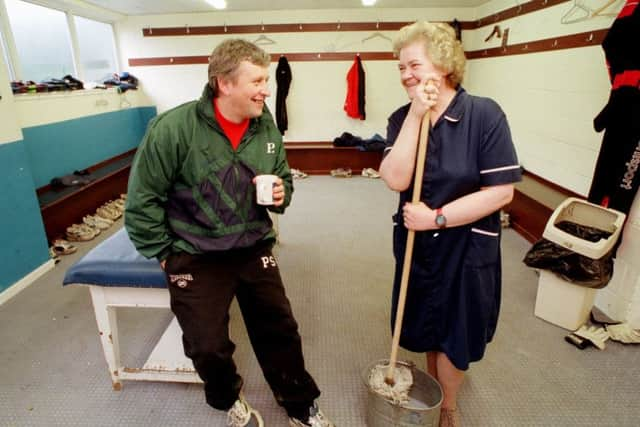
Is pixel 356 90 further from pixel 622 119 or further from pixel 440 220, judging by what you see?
pixel 440 220

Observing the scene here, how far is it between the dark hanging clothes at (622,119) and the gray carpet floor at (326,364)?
84 centimetres

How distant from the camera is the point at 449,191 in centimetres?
130

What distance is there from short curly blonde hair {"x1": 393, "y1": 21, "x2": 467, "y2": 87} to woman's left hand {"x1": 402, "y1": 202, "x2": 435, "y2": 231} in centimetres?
43

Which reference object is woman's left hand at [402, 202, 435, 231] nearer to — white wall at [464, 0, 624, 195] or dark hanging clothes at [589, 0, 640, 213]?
dark hanging clothes at [589, 0, 640, 213]

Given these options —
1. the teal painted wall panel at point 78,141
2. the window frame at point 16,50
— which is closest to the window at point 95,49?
the window frame at point 16,50

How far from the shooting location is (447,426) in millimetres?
1578

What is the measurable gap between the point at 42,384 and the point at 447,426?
1.89 metres

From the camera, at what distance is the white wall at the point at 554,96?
9.30 feet

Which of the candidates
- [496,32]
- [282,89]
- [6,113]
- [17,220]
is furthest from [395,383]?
[282,89]

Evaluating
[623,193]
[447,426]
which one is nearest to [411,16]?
[623,193]

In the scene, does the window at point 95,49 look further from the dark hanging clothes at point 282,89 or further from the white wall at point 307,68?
the dark hanging clothes at point 282,89

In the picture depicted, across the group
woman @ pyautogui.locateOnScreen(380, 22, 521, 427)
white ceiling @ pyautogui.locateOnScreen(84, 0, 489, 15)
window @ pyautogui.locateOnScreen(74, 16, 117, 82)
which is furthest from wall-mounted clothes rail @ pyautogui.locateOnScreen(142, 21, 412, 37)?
woman @ pyautogui.locateOnScreen(380, 22, 521, 427)

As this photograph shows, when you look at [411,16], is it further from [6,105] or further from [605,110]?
[6,105]

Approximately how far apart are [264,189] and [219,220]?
215mm
